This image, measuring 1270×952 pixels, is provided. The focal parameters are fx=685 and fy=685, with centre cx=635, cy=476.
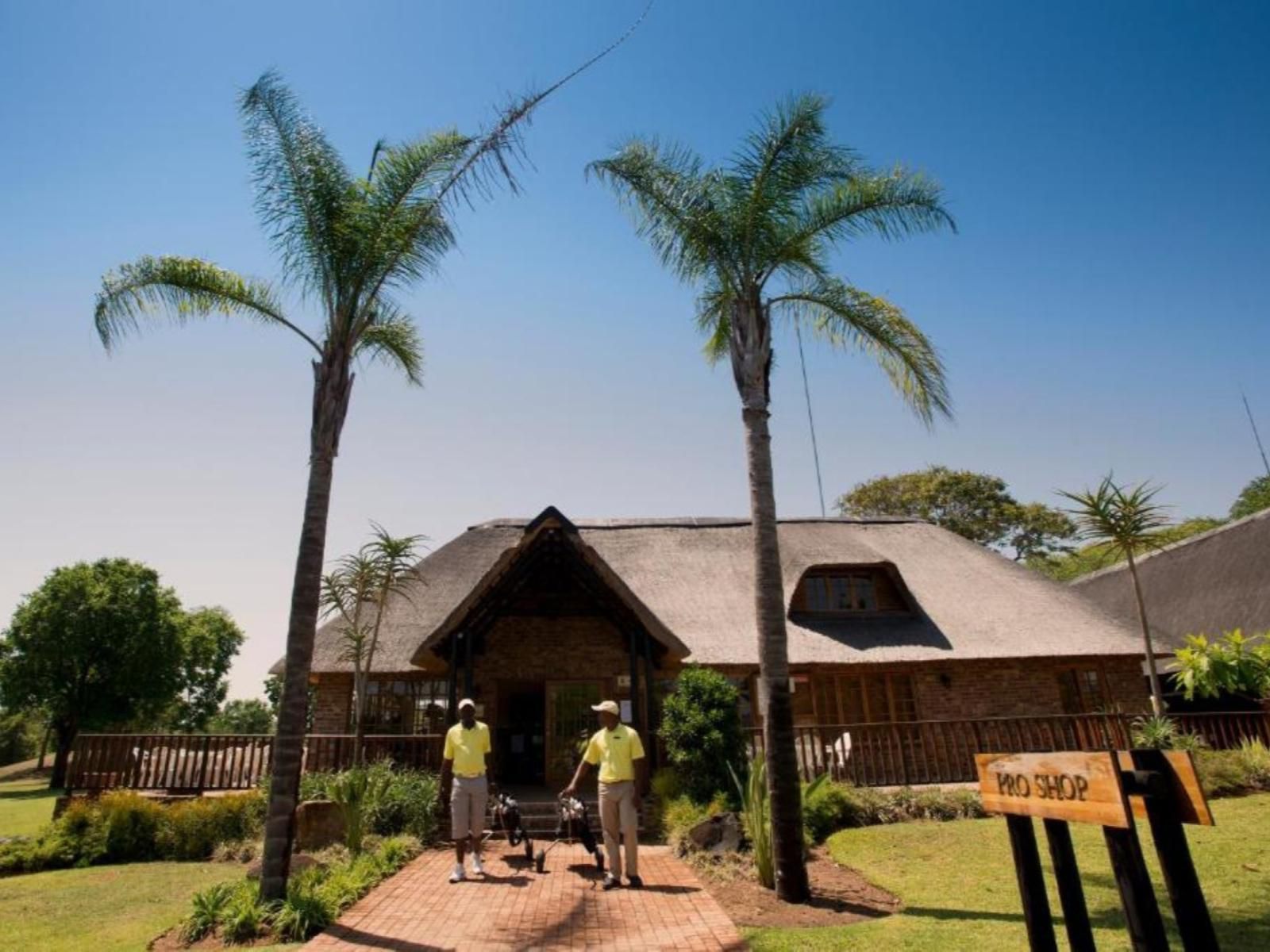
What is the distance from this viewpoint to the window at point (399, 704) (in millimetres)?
15883

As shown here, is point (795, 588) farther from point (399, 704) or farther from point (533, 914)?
point (533, 914)

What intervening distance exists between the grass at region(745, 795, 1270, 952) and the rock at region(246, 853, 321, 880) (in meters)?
5.52

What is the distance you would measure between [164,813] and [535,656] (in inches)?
270

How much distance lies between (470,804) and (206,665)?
41686 millimetres

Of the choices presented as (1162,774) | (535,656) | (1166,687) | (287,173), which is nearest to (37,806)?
(535,656)

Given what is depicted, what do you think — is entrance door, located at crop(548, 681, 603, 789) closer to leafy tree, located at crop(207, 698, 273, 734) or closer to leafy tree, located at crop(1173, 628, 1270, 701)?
leafy tree, located at crop(1173, 628, 1270, 701)

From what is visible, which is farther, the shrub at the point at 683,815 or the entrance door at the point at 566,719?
the entrance door at the point at 566,719

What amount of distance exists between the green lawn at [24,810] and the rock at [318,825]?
21.3ft

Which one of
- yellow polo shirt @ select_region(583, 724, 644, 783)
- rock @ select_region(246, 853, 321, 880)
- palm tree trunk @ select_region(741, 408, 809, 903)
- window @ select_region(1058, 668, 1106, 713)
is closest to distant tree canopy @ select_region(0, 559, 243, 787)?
rock @ select_region(246, 853, 321, 880)

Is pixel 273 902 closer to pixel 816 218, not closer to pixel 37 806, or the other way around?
pixel 816 218

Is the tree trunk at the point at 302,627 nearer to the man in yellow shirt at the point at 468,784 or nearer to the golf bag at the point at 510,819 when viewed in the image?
the man in yellow shirt at the point at 468,784

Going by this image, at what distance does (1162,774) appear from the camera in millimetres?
3307

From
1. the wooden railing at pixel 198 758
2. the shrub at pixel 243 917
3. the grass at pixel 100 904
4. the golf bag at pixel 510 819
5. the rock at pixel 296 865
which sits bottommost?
the grass at pixel 100 904

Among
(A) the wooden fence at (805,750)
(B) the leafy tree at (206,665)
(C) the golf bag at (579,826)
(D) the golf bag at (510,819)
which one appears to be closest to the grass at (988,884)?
(A) the wooden fence at (805,750)
